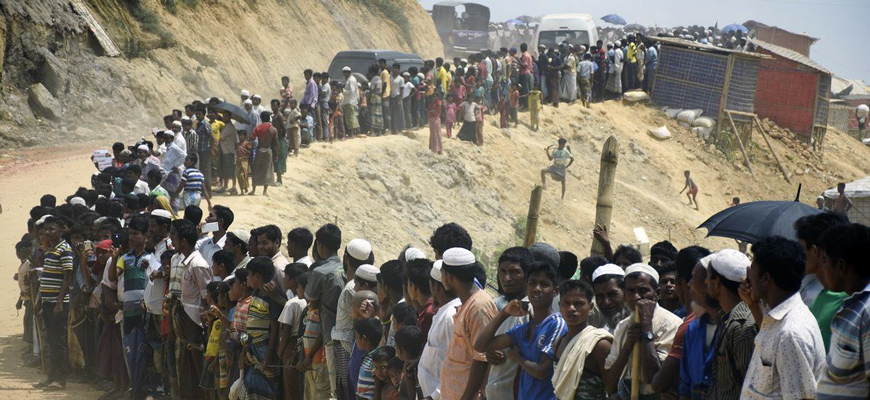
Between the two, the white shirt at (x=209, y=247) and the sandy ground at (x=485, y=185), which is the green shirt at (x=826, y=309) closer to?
the white shirt at (x=209, y=247)

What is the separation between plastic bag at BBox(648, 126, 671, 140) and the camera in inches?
1138

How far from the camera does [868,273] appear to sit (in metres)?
3.49

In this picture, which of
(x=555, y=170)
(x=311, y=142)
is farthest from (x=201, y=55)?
(x=555, y=170)

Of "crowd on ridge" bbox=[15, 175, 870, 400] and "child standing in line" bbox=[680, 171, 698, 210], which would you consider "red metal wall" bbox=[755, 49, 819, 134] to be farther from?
"crowd on ridge" bbox=[15, 175, 870, 400]

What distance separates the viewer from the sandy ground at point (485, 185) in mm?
16172

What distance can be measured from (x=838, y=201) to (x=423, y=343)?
13.5 metres

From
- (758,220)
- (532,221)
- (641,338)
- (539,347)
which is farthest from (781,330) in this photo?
(532,221)

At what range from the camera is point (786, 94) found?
30703mm

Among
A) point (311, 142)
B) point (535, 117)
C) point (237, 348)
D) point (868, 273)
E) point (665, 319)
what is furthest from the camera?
point (535, 117)

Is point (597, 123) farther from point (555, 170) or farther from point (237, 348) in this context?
point (237, 348)

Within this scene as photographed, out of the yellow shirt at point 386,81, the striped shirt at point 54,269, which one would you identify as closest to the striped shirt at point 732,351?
the striped shirt at point 54,269

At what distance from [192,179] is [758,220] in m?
8.26

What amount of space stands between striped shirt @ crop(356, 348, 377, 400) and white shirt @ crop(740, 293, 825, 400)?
276cm

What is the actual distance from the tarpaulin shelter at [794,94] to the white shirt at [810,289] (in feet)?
88.8
